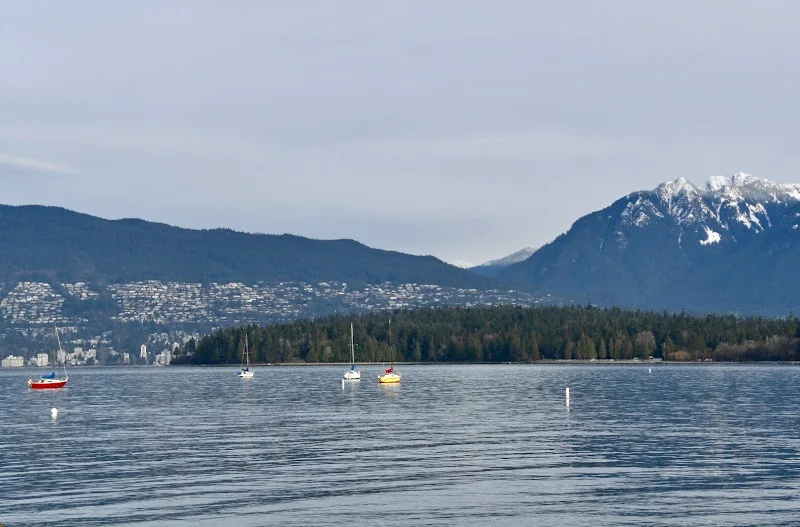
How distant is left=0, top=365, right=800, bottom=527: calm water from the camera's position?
A: 6103cm

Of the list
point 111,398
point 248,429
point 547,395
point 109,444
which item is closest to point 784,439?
point 248,429

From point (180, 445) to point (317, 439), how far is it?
1074 centimetres

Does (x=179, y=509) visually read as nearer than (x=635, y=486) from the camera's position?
Yes

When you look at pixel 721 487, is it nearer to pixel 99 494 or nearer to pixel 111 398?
pixel 99 494

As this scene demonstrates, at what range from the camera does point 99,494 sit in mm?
67750

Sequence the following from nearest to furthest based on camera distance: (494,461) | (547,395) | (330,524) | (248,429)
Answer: (330,524) → (494,461) → (248,429) → (547,395)

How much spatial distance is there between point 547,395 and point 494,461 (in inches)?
3250

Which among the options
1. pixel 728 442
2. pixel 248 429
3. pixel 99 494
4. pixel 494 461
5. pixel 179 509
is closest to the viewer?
pixel 179 509

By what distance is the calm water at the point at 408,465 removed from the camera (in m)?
61.0

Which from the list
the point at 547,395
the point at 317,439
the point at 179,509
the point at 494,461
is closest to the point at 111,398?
the point at 547,395

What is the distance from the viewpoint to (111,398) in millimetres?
175000

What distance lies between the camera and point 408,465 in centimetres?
7819

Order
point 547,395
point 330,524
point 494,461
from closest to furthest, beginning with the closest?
point 330,524
point 494,461
point 547,395

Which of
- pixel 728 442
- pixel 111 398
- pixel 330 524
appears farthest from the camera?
pixel 111 398
